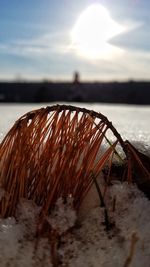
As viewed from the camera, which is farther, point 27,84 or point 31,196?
point 27,84

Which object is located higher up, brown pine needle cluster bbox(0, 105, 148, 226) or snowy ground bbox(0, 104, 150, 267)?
brown pine needle cluster bbox(0, 105, 148, 226)

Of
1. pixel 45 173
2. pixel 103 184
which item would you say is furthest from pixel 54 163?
pixel 103 184

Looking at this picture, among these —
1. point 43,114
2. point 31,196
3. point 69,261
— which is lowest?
point 69,261

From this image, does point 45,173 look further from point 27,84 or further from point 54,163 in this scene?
point 27,84

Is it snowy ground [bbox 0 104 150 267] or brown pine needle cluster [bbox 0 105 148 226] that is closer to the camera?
snowy ground [bbox 0 104 150 267]

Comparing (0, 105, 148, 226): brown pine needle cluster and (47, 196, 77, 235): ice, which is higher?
(0, 105, 148, 226): brown pine needle cluster
